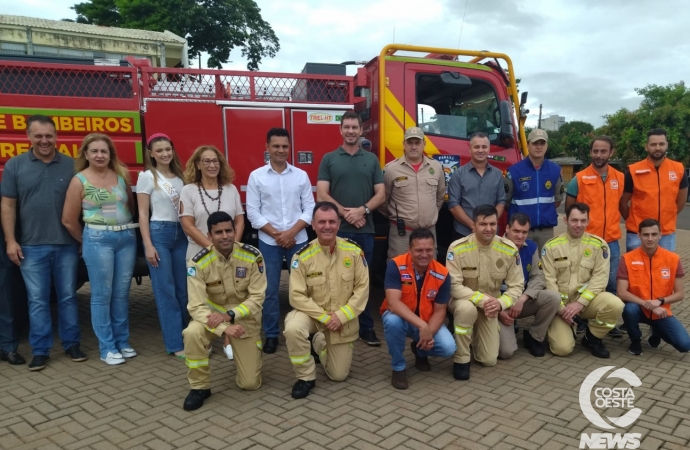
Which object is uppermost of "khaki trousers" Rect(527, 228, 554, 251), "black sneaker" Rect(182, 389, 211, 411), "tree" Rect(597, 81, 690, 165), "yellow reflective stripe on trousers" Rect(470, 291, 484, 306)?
"tree" Rect(597, 81, 690, 165)

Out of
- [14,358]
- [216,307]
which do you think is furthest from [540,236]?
[14,358]

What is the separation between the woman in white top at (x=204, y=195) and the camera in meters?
3.57

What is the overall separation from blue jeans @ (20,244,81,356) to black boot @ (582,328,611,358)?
407cm

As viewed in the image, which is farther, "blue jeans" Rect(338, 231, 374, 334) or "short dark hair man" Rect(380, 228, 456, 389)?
"blue jeans" Rect(338, 231, 374, 334)

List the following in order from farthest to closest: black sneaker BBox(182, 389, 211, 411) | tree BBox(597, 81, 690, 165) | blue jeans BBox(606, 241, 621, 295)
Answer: tree BBox(597, 81, 690, 165), blue jeans BBox(606, 241, 621, 295), black sneaker BBox(182, 389, 211, 411)

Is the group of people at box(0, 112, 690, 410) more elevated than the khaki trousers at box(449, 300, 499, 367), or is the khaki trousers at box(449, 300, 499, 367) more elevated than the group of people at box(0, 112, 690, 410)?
the group of people at box(0, 112, 690, 410)

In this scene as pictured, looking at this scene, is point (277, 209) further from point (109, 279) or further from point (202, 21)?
point (202, 21)

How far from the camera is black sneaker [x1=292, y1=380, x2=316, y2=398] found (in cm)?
310

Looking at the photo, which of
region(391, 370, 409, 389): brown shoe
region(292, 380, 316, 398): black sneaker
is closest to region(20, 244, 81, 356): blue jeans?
region(292, 380, 316, 398): black sneaker

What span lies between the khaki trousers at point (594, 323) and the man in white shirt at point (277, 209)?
7.01 feet

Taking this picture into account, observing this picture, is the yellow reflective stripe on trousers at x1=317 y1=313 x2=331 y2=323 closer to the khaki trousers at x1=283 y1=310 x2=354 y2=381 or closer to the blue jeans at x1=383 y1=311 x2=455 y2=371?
the khaki trousers at x1=283 y1=310 x2=354 y2=381

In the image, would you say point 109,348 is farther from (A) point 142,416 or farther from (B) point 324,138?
(B) point 324,138

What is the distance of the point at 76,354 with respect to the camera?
3.75 metres

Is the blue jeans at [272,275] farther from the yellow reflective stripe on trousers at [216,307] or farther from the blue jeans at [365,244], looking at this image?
the yellow reflective stripe on trousers at [216,307]
